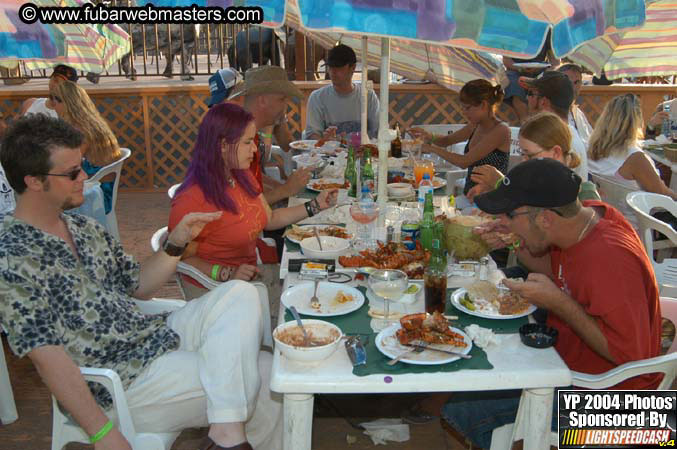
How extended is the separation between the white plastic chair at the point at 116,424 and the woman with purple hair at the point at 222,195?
3.35 ft

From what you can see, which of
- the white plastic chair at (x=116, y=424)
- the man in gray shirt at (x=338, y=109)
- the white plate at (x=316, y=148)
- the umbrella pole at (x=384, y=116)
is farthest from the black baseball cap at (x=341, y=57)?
the white plastic chair at (x=116, y=424)

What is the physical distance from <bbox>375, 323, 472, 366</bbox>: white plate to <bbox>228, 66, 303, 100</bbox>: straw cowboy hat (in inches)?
104

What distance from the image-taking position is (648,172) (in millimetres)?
4570

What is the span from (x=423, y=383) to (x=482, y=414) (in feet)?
1.90

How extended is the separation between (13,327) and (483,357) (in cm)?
159

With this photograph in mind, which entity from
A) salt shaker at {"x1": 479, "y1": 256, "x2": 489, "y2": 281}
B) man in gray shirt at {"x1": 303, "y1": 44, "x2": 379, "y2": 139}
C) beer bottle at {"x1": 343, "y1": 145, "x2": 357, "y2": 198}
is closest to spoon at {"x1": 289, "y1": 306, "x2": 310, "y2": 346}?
salt shaker at {"x1": 479, "y1": 256, "x2": 489, "y2": 281}

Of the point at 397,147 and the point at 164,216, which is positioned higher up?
the point at 397,147

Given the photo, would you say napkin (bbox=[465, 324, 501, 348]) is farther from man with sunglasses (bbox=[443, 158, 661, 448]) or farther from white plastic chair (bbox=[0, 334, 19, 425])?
white plastic chair (bbox=[0, 334, 19, 425])

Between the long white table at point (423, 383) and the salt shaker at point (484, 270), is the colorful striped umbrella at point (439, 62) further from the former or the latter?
the long white table at point (423, 383)

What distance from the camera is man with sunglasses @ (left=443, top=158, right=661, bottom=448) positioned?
81.9 inches

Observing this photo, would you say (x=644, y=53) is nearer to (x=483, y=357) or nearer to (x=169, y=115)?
(x=483, y=357)

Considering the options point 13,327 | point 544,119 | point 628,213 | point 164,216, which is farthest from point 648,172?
point 164,216

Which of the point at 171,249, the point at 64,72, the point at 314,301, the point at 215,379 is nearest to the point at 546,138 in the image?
the point at 314,301

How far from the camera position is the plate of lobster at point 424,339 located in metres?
2.04
